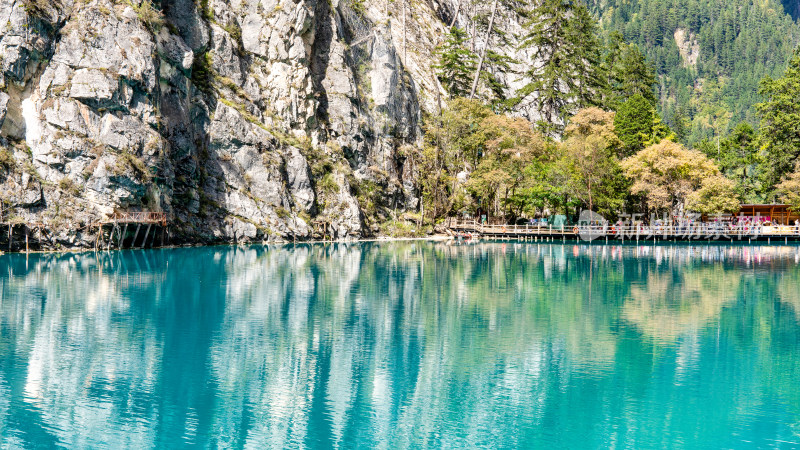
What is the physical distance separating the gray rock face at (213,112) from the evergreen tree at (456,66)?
4.09 m

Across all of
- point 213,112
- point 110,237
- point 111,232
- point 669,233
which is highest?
point 213,112

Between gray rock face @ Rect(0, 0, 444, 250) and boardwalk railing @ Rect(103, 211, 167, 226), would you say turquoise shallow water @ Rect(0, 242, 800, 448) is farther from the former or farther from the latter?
gray rock face @ Rect(0, 0, 444, 250)

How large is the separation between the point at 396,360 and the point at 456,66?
89.1 m

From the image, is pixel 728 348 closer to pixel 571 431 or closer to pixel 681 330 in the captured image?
pixel 681 330

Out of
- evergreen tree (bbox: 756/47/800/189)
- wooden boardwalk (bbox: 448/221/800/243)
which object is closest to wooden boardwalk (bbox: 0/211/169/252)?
wooden boardwalk (bbox: 448/221/800/243)

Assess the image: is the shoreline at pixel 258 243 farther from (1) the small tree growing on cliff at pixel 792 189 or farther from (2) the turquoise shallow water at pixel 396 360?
(1) the small tree growing on cliff at pixel 792 189

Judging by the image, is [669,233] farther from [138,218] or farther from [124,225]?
[124,225]

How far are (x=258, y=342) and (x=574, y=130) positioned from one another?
74093 millimetres

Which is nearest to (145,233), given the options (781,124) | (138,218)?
(138,218)

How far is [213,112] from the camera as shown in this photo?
88.9m

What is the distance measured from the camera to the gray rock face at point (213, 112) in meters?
71.2

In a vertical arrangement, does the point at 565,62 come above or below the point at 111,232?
above

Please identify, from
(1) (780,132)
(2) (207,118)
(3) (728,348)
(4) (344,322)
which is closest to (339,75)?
(2) (207,118)

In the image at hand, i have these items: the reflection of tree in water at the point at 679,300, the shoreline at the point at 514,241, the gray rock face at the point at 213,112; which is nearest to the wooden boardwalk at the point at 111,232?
the gray rock face at the point at 213,112
